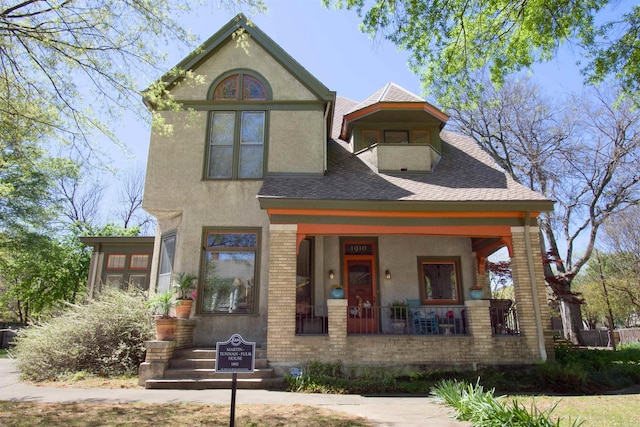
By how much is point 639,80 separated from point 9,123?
1204cm

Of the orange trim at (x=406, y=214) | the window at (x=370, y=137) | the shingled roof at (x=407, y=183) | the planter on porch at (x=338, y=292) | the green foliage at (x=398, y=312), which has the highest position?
the window at (x=370, y=137)

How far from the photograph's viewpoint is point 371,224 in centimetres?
991

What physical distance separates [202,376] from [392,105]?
30.4 feet

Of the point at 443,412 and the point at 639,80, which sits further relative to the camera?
the point at 639,80

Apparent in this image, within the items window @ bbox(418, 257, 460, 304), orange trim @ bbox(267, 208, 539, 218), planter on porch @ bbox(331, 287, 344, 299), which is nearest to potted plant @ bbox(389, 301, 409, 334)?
window @ bbox(418, 257, 460, 304)

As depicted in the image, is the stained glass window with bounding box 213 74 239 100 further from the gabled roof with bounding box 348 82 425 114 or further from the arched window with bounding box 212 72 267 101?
the gabled roof with bounding box 348 82 425 114

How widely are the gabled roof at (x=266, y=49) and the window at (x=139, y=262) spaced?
6.90 meters

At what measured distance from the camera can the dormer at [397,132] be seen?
490 inches

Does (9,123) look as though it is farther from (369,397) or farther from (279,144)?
(369,397)

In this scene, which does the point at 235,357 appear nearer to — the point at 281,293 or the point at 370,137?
the point at 281,293

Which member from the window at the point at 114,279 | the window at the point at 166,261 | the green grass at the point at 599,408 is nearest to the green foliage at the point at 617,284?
the green grass at the point at 599,408

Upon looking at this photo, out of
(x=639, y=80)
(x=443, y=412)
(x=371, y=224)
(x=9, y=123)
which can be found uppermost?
(x=639, y=80)

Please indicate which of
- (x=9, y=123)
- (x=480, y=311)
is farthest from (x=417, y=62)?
(x=9, y=123)

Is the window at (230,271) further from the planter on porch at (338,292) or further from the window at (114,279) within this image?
the window at (114,279)
